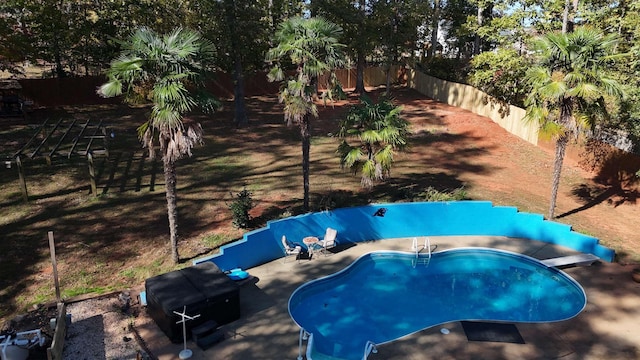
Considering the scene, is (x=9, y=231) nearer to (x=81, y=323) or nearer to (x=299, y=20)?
(x=81, y=323)

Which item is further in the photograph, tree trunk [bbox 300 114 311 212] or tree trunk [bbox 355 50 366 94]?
tree trunk [bbox 355 50 366 94]

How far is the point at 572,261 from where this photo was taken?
1467cm

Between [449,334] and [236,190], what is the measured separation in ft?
35.5

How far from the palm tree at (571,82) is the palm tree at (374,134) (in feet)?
15.9

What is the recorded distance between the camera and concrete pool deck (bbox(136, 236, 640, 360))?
1070 cm

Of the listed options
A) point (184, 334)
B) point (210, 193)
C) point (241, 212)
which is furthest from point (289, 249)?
point (210, 193)

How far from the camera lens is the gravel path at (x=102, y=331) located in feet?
33.9

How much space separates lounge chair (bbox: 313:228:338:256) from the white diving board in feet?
22.9

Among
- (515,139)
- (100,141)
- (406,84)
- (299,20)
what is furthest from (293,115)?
(406,84)

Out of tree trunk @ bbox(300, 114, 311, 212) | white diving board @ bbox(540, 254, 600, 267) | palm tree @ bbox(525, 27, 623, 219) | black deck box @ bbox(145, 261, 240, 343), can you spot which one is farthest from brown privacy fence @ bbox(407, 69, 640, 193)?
black deck box @ bbox(145, 261, 240, 343)

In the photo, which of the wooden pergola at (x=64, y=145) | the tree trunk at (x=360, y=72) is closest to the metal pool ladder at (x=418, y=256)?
the wooden pergola at (x=64, y=145)

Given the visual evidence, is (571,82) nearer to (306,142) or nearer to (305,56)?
(305,56)

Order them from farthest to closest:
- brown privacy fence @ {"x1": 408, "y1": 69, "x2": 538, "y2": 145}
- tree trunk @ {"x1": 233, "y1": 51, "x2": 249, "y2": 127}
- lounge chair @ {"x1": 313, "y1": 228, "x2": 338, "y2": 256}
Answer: tree trunk @ {"x1": 233, "y1": 51, "x2": 249, "y2": 127}
brown privacy fence @ {"x1": 408, "y1": 69, "x2": 538, "y2": 145}
lounge chair @ {"x1": 313, "y1": 228, "x2": 338, "y2": 256}

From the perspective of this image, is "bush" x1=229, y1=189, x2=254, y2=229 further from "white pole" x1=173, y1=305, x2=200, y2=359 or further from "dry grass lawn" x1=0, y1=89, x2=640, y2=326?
"white pole" x1=173, y1=305, x2=200, y2=359
